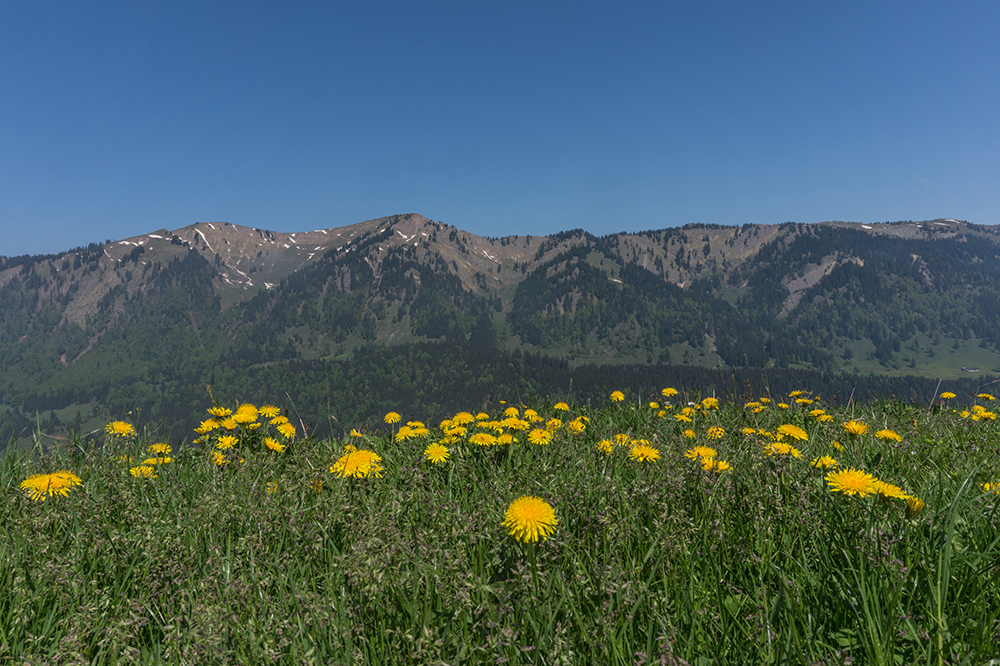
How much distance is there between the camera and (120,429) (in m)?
5.05

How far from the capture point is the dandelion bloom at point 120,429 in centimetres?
486

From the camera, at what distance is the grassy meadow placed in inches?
71.8

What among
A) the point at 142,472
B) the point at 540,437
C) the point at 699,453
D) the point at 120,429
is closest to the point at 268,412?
the point at 120,429

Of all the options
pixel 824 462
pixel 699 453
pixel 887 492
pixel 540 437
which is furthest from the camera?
pixel 540 437

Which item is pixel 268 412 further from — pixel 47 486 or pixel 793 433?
pixel 793 433

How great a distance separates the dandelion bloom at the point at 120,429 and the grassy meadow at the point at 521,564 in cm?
74

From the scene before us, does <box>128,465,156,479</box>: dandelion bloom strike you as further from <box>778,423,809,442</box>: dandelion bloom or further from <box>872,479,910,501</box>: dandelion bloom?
<box>778,423,809,442</box>: dandelion bloom

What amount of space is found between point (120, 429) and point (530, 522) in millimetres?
5223

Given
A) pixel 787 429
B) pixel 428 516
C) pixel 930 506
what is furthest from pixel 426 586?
pixel 787 429

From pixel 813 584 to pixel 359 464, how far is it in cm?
291

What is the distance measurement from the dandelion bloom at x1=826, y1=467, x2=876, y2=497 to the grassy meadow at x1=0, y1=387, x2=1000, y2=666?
2 centimetres

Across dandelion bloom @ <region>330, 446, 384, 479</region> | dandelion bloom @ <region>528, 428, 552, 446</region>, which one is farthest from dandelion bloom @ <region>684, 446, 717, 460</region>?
dandelion bloom @ <region>330, 446, 384, 479</region>

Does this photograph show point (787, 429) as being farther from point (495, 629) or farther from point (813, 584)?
point (495, 629)

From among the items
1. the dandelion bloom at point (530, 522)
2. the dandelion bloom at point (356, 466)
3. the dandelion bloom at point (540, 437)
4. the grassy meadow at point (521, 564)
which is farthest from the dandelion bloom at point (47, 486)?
the dandelion bloom at point (540, 437)
